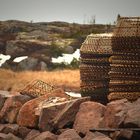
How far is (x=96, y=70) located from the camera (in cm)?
1348

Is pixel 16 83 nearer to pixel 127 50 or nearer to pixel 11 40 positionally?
pixel 127 50

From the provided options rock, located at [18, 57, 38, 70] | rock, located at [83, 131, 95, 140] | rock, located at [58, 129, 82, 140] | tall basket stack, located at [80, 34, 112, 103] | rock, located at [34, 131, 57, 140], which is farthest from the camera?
rock, located at [18, 57, 38, 70]

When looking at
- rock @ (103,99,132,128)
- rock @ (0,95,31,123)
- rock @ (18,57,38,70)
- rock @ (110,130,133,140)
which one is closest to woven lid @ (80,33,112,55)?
rock @ (103,99,132,128)

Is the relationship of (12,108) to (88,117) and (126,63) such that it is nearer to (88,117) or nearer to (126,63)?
(88,117)

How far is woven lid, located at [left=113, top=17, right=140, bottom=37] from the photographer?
12.2 metres

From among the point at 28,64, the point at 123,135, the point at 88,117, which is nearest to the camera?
the point at 123,135

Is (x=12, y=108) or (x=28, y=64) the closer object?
(x=12, y=108)

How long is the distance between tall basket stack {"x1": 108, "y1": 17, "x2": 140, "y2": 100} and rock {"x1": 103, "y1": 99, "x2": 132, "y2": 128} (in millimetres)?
825

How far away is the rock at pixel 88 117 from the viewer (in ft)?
37.4

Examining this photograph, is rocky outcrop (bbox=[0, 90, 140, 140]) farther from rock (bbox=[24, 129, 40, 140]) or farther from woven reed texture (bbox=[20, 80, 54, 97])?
woven reed texture (bbox=[20, 80, 54, 97])

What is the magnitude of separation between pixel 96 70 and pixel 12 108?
309 centimetres

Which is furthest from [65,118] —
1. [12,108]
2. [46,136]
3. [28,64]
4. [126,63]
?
[28,64]

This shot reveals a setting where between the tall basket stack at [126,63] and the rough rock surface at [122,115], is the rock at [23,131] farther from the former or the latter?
the rough rock surface at [122,115]

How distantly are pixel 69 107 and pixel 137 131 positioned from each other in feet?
9.26
